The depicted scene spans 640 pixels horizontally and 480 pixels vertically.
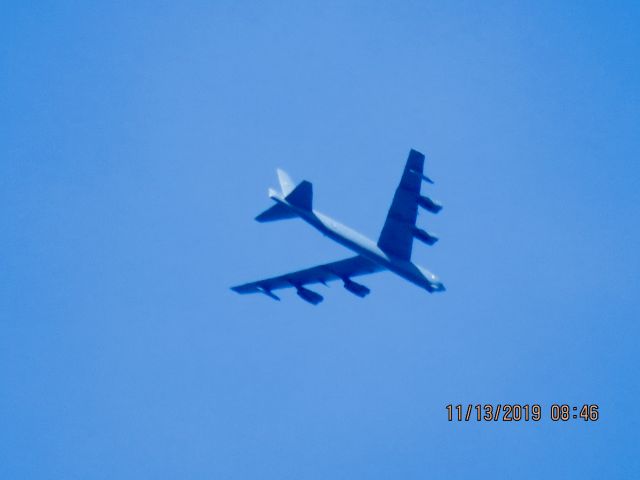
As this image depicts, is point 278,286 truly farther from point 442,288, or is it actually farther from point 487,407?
point 487,407

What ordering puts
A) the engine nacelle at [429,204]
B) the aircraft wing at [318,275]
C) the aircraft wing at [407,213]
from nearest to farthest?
the aircraft wing at [407,213] < the engine nacelle at [429,204] < the aircraft wing at [318,275]

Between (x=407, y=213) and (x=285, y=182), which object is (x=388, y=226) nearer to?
(x=407, y=213)

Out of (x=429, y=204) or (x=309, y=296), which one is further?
(x=309, y=296)

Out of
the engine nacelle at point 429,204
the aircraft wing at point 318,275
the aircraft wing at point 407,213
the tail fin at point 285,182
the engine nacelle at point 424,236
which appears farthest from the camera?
the aircraft wing at point 318,275

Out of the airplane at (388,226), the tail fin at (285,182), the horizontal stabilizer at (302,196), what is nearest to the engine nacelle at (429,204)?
the airplane at (388,226)

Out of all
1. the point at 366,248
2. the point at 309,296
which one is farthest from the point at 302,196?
the point at 309,296

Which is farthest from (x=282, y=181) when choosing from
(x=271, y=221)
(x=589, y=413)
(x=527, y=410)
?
(x=589, y=413)

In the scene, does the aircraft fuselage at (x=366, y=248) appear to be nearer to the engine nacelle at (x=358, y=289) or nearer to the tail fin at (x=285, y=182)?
the tail fin at (x=285, y=182)
